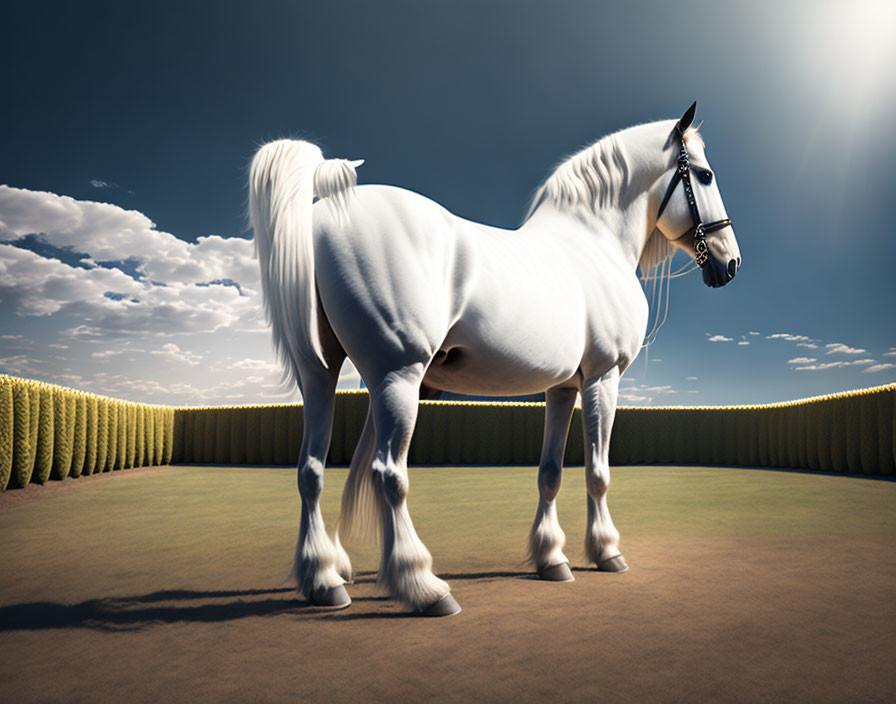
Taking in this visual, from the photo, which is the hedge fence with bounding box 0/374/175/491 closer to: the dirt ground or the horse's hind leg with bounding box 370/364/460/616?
the dirt ground

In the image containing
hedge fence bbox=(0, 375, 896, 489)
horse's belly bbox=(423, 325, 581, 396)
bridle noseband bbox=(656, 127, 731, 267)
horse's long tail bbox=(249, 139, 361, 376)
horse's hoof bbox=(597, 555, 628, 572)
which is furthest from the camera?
hedge fence bbox=(0, 375, 896, 489)

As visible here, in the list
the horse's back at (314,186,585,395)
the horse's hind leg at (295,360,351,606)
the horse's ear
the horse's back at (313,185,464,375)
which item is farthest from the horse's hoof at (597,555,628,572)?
the horse's ear

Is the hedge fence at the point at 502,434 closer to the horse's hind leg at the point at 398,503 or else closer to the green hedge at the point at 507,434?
the green hedge at the point at 507,434

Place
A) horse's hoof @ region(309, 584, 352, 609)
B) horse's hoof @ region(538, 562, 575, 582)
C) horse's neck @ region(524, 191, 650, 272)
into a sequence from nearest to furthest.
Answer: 1. horse's hoof @ region(309, 584, 352, 609)
2. horse's hoof @ region(538, 562, 575, 582)
3. horse's neck @ region(524, 191, 650, 272)

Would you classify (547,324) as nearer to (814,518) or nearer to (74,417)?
(814,518)

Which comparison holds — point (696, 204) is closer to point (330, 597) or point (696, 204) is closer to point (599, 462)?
point (599, 462)

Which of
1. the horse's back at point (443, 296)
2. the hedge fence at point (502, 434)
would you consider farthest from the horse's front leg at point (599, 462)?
the hedge fence at point (502, 434)

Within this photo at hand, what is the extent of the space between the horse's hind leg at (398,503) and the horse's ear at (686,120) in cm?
283

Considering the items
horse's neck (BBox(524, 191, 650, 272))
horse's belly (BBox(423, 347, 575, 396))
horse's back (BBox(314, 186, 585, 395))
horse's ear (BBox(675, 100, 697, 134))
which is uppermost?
horse's ear (BBox(675, 100, 697, 134))

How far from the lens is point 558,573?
11.4 feet

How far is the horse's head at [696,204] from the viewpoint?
4.11 metres

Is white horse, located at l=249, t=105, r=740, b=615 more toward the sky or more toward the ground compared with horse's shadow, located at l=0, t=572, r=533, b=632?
more toward the sky

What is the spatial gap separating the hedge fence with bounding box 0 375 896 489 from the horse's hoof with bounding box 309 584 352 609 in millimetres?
9861

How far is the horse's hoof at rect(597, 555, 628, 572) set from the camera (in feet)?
12.0
